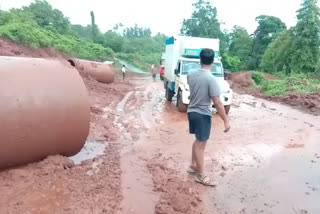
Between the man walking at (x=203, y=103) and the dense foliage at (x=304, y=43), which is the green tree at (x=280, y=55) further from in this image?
the man walking at (x=203, y=103)

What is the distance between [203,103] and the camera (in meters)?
5.24

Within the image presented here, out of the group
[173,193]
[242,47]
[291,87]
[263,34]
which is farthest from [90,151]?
[242,47]

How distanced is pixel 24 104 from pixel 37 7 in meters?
38.8

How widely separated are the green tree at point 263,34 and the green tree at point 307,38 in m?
12.2

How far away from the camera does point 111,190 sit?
484 centimetres

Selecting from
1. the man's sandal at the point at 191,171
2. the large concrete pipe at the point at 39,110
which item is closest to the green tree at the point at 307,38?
the man's sandal at the point at 191,171

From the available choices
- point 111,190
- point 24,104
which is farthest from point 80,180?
point 24,104

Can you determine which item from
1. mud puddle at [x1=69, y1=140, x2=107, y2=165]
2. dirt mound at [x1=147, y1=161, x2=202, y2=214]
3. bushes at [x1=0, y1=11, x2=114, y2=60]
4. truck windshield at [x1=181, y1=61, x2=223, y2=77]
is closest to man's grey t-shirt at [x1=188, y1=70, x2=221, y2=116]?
dirt mound at [x1=147, y1=161, x2=202, y2=214]

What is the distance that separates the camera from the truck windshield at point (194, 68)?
12844mm

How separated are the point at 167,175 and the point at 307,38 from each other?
2667cm

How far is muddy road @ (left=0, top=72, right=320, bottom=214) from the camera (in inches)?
175

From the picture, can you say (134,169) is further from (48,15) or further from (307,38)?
(48,15)

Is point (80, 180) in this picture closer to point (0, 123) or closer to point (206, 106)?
point (0, 123)

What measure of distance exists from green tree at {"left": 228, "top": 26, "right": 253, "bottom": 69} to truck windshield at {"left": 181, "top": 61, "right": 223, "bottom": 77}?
31819 millimetres
